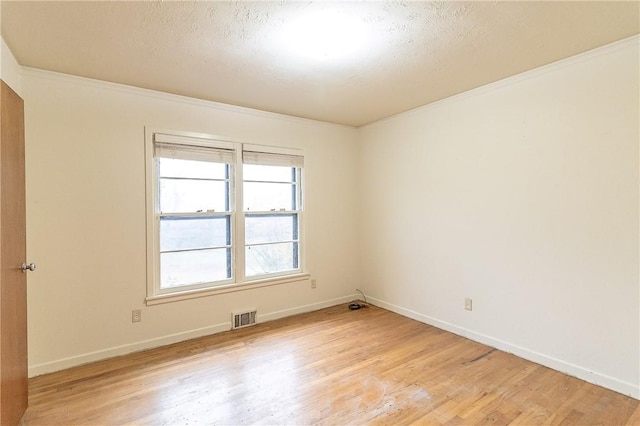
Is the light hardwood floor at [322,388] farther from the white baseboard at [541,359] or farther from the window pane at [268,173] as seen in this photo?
the window pane at [268,173]

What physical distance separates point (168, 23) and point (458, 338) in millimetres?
3633

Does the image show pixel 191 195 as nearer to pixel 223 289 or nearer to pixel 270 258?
pixel 223 289

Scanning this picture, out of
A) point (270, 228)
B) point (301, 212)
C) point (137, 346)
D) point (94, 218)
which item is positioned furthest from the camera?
point (301, 212)

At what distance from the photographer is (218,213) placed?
3549 millimetres

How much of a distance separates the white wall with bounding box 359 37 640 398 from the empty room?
17 millimetres

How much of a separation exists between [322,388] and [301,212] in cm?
222

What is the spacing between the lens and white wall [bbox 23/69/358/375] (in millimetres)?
2654

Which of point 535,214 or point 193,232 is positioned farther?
point 193,232

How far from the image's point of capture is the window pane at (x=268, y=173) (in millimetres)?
3797

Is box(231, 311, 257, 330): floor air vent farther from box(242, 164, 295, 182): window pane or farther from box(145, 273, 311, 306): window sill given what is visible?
box(242, 164, 295, 182): window pane

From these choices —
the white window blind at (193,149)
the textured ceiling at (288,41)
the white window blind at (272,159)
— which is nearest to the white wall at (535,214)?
the textured ceiling at (288,41)

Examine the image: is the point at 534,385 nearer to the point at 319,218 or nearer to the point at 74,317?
the point at 319,218

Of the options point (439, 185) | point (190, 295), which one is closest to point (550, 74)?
point (439, 185)

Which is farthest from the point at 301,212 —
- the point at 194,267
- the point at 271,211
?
the point at 194,267
